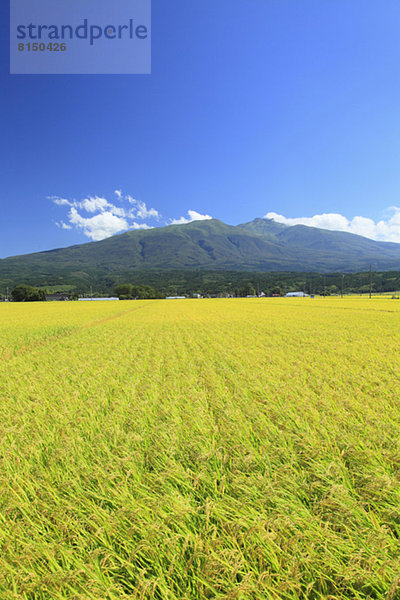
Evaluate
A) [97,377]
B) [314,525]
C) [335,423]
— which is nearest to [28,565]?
[314,525]

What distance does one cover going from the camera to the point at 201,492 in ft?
8.72

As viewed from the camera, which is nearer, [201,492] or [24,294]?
[201,492]

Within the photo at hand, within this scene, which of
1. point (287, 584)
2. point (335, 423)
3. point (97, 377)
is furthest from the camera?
point (97, 377)

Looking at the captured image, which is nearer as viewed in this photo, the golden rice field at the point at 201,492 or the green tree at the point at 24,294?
the golden rice field at the point at 201,492

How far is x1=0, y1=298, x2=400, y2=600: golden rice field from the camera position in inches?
69.4

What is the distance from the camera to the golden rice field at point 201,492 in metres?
1.76

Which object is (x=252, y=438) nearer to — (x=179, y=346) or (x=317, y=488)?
(x=317, y=488)

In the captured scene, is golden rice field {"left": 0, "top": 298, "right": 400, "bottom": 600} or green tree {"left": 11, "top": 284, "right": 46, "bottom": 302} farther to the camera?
green tree {"left": 11, "top": 284, "right": 46, "bottom": 302}

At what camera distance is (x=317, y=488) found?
264 centimetres

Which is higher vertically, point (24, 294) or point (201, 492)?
point (24, 294)

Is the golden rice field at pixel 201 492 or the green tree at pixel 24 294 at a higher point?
the green tree at pixel 24 294

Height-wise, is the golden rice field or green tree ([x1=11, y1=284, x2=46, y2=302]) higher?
green tree ([x1=11, y1=284, x2=46, y2=302])

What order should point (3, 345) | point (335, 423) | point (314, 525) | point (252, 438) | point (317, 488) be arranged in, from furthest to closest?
point (3, 345), point (335, 423), point (252, 438), point (317, 488), point (314, 525)

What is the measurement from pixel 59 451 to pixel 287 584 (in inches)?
111
